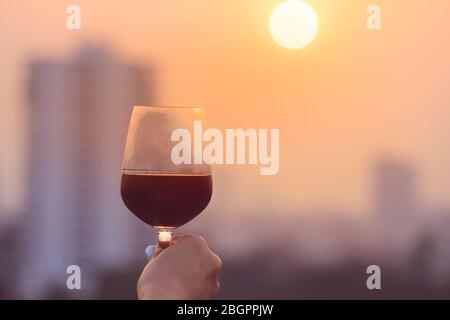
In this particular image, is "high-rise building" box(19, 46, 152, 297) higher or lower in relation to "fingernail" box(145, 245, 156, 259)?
lower

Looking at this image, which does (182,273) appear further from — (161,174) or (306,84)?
(306,84)

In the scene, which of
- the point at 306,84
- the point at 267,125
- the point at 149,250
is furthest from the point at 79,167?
the point at 149,250

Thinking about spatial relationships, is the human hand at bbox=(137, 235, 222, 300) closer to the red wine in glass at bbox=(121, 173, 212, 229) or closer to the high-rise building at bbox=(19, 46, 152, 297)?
the red wine in glass at bbox=(121, 173, 212, 229)

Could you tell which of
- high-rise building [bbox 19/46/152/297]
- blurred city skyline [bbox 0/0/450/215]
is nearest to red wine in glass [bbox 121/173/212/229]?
blurred city skyline [bbox 0/0/450/215]

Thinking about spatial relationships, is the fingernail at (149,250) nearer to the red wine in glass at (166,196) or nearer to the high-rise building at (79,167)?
the red wine in glass at (166,196)

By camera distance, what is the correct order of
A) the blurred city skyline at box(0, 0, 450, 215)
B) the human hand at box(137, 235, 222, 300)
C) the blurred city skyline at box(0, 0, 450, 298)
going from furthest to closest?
the blurred city skyline at box(0, 0, 450, 298) → the blurred city skyline at box(0, 0, 450, 215) → the human hand at box(137, 235, 222, 300)
